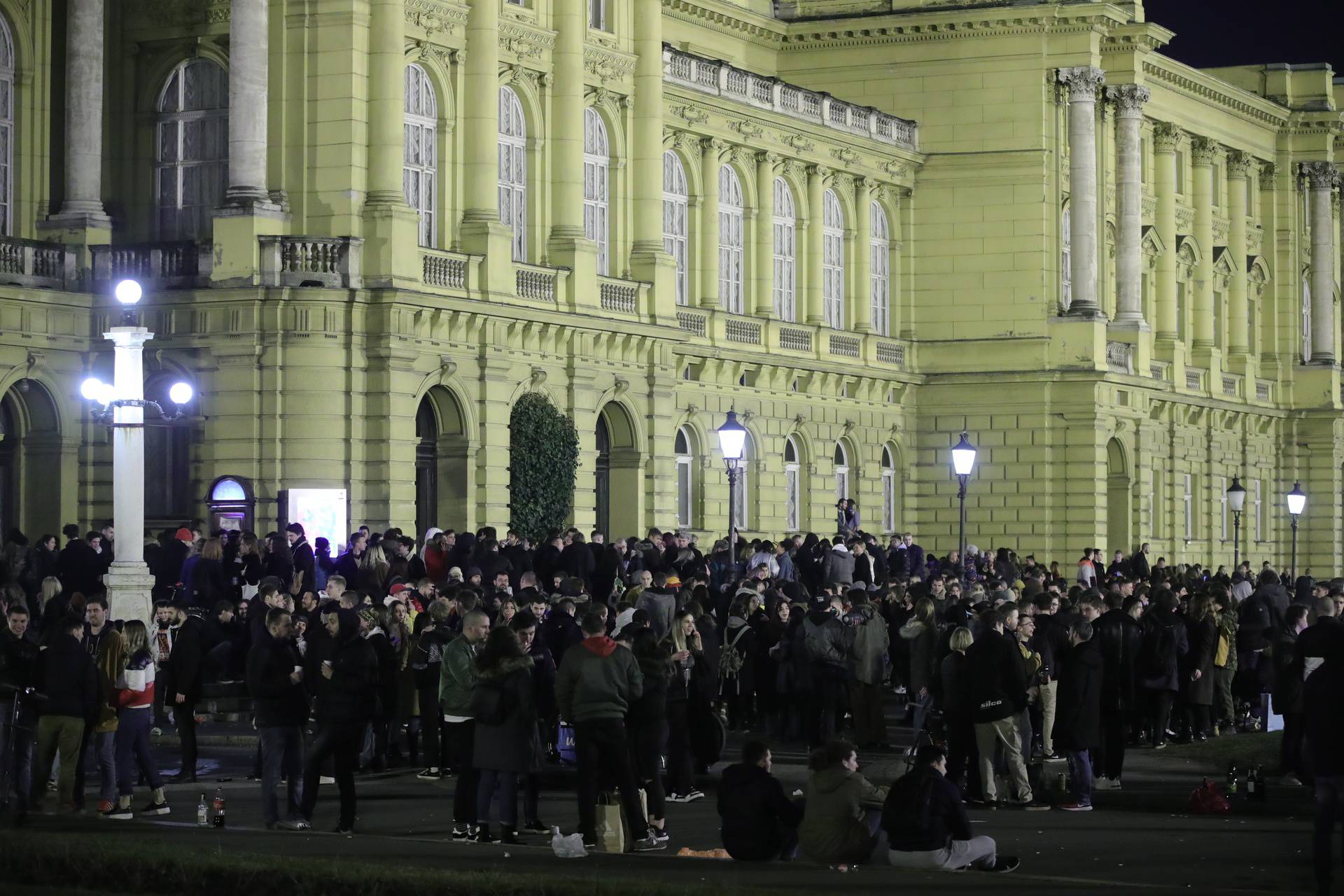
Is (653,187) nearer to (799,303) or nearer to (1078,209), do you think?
(799,303)

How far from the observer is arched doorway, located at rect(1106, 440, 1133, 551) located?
2822 inches

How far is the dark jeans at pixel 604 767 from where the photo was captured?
22.1 metres

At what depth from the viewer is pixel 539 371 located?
155 ft

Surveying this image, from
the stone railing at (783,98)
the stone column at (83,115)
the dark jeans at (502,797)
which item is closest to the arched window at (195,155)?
the stone column at (83,115)

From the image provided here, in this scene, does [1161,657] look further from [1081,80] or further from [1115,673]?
[1081,80]

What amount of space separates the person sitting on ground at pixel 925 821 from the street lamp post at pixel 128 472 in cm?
1189

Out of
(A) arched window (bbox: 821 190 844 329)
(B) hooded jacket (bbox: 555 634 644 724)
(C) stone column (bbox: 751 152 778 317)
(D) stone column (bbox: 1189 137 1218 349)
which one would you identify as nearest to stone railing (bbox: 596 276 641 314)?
(C) stone column (bbox: 751 152 778 317)

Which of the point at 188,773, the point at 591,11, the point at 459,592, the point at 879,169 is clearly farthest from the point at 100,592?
the point at 879,169

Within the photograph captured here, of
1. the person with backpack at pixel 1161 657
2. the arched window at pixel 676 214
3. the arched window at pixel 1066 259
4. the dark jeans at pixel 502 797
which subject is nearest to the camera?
the dark jeans at pixel 502 797

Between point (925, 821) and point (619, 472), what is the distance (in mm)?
31549

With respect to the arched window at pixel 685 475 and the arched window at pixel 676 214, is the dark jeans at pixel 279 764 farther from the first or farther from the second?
the arched window at pixel 676 214

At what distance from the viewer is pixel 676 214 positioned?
192 ft

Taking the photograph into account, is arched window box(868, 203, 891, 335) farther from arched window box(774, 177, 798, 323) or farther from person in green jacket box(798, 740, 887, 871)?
person in green jacket box(798, 740, 887, 871)

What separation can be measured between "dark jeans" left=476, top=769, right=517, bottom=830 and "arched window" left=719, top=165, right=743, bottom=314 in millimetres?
37898
